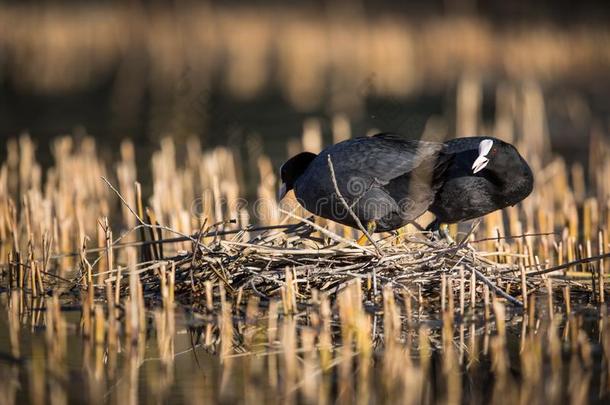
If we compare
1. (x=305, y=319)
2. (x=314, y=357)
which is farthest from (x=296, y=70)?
(x=314, y=357)

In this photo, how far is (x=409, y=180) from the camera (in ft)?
21.4

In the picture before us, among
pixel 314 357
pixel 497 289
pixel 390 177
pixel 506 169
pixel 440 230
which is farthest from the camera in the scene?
pixel 440 230

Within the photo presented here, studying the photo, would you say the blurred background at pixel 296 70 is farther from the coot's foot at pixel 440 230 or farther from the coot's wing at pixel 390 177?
the coot's wing at pixel 390 177

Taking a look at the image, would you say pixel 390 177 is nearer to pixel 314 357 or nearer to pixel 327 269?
pixel 327 269

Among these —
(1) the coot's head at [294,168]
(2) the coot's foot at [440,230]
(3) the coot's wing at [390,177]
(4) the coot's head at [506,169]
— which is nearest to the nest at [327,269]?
(3) the coot's wing at [390,177]

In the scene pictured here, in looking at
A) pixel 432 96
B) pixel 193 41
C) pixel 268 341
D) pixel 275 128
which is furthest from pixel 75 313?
pixel 193 41

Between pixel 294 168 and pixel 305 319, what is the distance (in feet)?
5.77

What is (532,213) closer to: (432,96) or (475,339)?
(475,339)

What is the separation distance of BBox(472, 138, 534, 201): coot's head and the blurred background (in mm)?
4735

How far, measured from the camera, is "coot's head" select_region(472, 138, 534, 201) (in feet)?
21.6

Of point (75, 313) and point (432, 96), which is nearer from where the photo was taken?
point (75, 313)

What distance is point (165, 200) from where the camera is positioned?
29.5 feet

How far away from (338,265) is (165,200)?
9.75ft

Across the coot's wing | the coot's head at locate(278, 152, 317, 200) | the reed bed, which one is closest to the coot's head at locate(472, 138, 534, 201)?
the coot's wing
